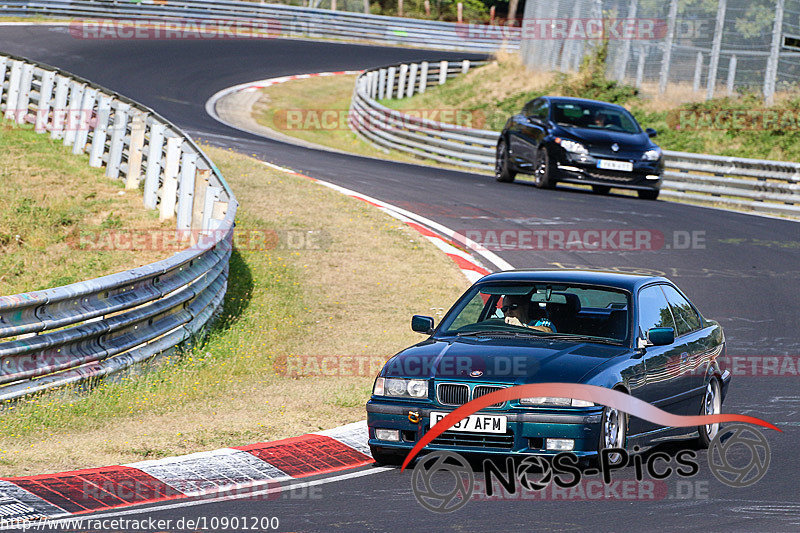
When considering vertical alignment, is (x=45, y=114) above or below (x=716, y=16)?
below

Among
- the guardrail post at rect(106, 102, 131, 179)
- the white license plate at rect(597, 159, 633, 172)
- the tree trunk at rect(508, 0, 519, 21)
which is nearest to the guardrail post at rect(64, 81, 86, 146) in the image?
the guardrail post at rect(106, 102, 131, 179)

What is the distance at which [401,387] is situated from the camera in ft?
24.0

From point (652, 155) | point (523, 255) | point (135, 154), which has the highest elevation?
point (652, 155)

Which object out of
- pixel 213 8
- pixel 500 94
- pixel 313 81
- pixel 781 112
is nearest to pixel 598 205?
pixel 781 112

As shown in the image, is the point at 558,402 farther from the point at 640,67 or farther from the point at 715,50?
the point at 640,67

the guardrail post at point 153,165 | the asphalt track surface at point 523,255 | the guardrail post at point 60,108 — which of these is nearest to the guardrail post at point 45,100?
the guardrail post at point 60,108

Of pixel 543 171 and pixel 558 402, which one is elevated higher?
pixel 558 402

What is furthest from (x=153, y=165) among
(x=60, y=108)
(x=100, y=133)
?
(x=60, y=108)

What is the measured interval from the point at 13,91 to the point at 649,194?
495 inches

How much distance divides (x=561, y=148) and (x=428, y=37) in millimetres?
32145

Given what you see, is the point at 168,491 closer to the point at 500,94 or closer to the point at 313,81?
the point at 500,94

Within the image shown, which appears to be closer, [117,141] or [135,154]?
[135,154]

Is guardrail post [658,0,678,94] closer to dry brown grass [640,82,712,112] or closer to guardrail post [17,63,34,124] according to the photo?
dry brown grass [640,82,712,112]

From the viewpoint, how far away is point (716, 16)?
28500 mm
